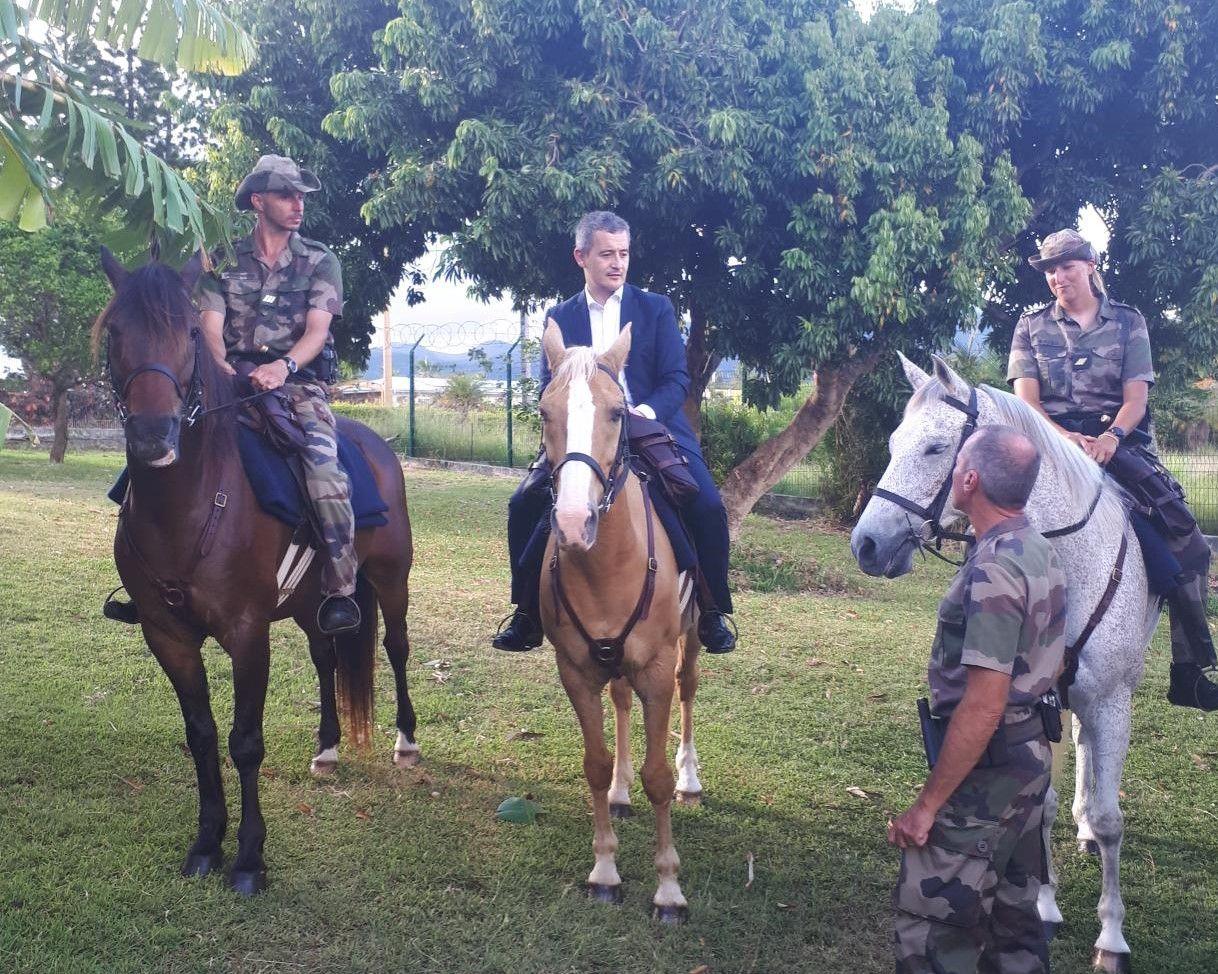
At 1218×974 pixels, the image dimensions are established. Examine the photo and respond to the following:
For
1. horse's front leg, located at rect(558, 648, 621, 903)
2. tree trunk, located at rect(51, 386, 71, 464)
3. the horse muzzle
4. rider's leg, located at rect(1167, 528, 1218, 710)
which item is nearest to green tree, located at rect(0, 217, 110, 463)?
tree trunk, located at rect(51, 386, 71, 464)

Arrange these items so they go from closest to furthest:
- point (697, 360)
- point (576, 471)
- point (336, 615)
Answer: point (576, 471) → point (336, 615) → point (697, 360)

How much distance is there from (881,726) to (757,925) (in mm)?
2649

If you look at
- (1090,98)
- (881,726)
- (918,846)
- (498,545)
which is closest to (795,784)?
(881,726)

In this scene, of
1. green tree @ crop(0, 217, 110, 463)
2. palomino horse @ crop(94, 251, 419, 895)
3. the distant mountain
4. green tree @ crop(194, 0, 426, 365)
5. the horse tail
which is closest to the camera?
palomino horse @ crop(94, 251, 419, 895)

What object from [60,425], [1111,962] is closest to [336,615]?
[1111,962]

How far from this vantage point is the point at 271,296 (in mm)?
4504

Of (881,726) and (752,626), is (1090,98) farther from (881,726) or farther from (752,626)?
(881,726)

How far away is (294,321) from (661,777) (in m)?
2.75

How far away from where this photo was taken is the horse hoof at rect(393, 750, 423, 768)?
5246 millimetres

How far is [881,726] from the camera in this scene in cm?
616

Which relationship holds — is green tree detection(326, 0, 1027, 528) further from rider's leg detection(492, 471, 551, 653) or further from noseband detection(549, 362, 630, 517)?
noseband detection(549, 362, 630, 517)

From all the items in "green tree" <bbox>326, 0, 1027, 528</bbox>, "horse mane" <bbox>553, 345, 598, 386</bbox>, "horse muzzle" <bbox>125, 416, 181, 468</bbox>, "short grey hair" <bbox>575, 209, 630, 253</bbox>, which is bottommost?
Result: "horse muzzle" <bbox>125, 416, 181, 468</bbox>

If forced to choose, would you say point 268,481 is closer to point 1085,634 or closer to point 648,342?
point 648,342

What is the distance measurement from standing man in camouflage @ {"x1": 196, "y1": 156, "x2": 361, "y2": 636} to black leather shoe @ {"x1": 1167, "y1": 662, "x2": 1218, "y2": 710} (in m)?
3.75
